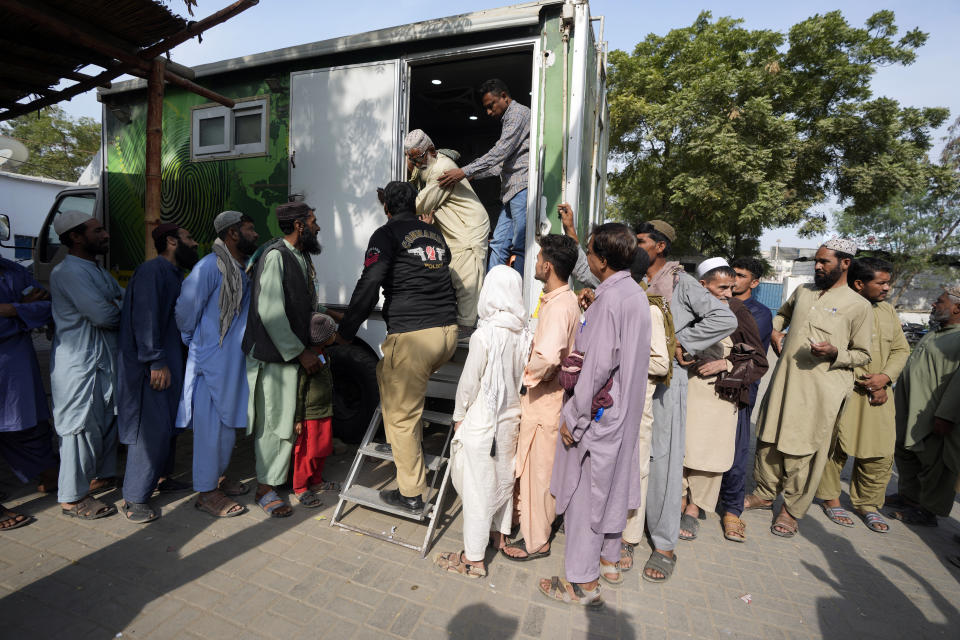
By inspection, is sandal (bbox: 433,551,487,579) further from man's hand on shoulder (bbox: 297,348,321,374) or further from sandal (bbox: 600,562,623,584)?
man's hand on shoulder (bbox: 297,348,321,374)

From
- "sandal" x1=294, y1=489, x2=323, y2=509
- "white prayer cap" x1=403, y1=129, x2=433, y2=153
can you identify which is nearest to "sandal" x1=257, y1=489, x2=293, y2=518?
"sandal" x1=294, y1=489, x2=323, y2=509

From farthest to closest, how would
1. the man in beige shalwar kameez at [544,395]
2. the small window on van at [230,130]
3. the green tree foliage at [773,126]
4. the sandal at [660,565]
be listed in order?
the green tree foliage at [773,126], the small window on van at [230,130], the sandal at [660,565], the man in beige shalwar kameez at [544,395]

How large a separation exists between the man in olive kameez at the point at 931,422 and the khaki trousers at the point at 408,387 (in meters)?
3.68

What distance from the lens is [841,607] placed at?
2555 mm

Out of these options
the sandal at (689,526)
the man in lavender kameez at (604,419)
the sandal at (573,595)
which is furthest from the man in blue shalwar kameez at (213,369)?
the sandal at (689,526)

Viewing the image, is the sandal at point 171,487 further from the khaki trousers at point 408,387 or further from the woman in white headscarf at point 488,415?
the woman in white headscarf at point 488,415

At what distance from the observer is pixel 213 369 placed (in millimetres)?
3047

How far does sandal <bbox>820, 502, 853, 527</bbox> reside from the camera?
11.6 feet

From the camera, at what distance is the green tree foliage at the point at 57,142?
22.6 m

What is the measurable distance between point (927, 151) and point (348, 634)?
18.8m

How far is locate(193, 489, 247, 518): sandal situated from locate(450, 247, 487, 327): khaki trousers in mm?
1970

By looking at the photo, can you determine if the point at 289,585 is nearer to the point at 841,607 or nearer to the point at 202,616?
the point at 202,616

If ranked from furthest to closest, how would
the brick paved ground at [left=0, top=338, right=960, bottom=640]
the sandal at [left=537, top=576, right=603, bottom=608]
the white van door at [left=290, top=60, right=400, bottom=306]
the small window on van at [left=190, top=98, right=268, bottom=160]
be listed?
the small window on van at [left=190, top=98, right=268, bottom=160], the white van door at [left=290, top=60, right=400, bottom=306], the sandal at [left=537, top=576, right=603, bottom=608], the brick paved ground at [left=0, top=338, right=960, bottom=640]

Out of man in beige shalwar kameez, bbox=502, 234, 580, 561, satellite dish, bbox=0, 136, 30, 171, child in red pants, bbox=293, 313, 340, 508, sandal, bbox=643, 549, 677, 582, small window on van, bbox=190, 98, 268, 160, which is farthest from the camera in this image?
satellite dish, bbox=0, 136, 30, 171
